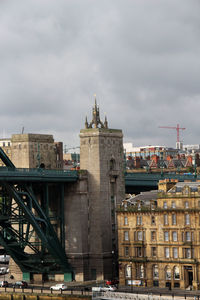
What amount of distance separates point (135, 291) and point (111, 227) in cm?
1905

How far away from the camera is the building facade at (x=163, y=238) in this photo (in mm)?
112875

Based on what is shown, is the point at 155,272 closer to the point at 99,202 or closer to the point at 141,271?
the point at 141,271

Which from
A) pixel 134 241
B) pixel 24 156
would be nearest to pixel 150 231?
pixel 134 241

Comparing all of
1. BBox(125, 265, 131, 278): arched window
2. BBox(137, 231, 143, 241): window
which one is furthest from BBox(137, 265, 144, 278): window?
BBox(137, 231, 143, 241): window

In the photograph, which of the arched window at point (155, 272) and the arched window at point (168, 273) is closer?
the arched window at point (168, 273)

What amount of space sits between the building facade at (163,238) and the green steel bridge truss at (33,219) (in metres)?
9.77

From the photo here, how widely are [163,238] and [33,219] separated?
61.9 ft

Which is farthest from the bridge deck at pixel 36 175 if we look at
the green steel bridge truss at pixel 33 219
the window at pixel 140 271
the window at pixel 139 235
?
the window at pixel 140 271

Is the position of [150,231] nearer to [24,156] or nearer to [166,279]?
[166,279]

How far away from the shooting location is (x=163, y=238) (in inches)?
4574

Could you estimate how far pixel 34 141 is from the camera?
133 metres

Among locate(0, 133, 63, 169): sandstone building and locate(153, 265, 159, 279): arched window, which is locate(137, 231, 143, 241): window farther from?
locate(0, 133, 63, 169): sandstone building

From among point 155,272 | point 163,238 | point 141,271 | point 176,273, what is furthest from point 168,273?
point 163,238

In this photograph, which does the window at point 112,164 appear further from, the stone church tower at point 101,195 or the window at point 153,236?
the window at point 153,236
